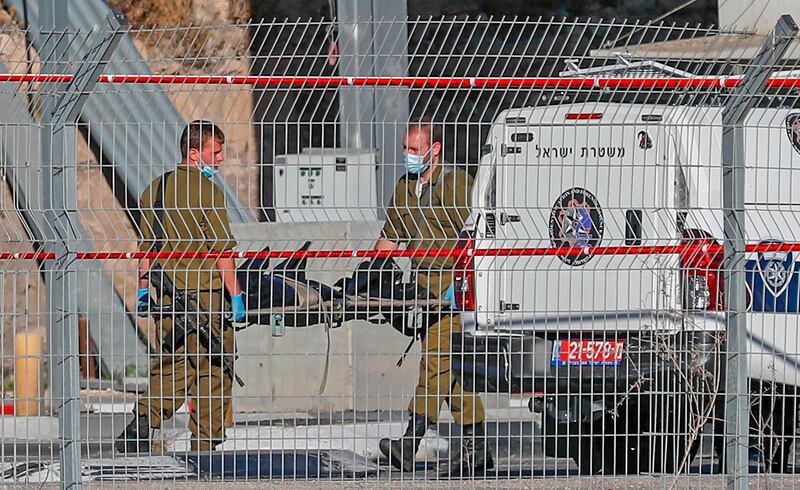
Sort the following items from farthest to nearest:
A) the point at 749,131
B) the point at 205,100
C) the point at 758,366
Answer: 1. the point at 205,100
2. the point at 749,131
3. the point at 758,366

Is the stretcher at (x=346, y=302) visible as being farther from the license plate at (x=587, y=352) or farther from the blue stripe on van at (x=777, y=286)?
the blue stripe on van at (x=777, y=286)

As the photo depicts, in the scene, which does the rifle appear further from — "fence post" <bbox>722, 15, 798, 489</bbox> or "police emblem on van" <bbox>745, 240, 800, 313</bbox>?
"police emblem on van" <bbox>745, 240, 800, 313</bbox>

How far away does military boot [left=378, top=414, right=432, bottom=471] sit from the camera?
6.75 m

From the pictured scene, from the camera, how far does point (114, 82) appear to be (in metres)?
6.24

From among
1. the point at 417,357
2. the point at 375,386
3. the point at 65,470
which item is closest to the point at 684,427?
the point at 417,357

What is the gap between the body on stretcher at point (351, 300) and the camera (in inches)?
254

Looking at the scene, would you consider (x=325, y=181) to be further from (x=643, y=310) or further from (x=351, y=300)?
(x=643, y=310)

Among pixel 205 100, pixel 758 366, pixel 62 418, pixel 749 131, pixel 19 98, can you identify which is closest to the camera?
pixel 62 418

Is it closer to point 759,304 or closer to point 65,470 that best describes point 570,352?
point 759,304

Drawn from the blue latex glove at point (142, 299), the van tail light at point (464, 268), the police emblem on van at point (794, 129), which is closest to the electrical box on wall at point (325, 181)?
the van tail light at point (464, 268)

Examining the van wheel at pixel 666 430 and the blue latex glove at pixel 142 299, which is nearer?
the van wheel at pixel 666 430

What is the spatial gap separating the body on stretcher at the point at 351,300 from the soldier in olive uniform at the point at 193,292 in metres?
0.18

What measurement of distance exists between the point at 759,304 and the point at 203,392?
8.61ft

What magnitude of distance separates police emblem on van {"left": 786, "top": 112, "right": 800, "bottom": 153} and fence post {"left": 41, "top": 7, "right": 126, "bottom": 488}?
12.3 ft
